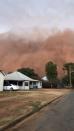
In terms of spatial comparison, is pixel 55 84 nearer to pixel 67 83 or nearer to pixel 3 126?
pixel 67 83

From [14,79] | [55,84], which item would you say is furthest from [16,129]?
[55,84]

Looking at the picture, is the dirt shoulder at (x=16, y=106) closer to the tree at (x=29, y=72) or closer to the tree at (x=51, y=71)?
the tree at (x=29, y=72)

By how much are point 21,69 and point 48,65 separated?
12679mm

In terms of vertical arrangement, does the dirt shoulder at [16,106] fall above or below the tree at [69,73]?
below

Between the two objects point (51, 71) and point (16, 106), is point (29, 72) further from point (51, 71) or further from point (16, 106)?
point (16, 106)

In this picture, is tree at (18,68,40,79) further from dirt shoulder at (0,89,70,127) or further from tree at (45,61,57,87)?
dirt shoulder at (0,89,70,127)

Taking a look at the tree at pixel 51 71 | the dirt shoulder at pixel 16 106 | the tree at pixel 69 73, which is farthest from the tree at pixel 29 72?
the dirt shoulder at pixel 16 106

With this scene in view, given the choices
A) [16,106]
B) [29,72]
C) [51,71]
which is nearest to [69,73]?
[51,71]

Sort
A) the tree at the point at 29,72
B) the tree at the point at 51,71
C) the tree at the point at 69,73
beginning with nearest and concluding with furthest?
the tree at the point at 69,73 → the tree at the point at 29,72 → the tree at the point at 51,71

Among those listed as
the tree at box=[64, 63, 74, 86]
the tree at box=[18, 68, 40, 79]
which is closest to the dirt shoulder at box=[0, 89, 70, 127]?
the tree at box=[64, 63, 74, 86]

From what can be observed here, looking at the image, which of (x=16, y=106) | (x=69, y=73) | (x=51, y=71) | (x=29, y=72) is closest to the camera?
(x=16, y=106)

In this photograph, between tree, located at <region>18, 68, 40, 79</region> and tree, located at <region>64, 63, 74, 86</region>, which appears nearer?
tree, located at <region>64, 63, 74, 86</region>

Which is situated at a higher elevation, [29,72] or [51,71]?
[51,71]

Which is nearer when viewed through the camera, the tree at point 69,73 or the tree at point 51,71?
the tree at point 69,73
